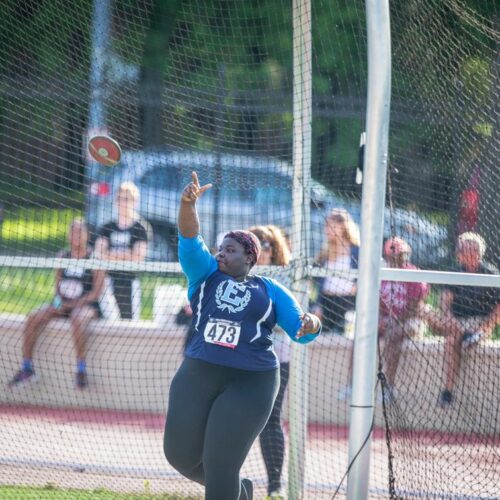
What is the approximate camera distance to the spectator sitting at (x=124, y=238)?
8.09 m

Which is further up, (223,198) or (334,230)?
(223,198)

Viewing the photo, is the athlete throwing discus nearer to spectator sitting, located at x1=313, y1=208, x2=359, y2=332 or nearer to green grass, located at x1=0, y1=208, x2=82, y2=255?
spectator sitting, located at x1=313, y1=208, x2=359, y2=332

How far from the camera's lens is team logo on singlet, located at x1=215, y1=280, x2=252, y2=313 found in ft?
15.7

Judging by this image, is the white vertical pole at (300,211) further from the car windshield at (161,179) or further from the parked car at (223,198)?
the car windshield at (161,179)

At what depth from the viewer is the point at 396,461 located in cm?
648

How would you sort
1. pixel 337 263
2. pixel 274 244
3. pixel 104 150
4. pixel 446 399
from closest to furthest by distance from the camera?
1. pixel 104 150
2. pixel 274 244
3. pixel 446 399
4. pixel 337 263

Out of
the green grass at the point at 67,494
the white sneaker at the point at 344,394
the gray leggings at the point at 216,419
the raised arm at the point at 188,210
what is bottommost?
the green grass at the point at 67,494

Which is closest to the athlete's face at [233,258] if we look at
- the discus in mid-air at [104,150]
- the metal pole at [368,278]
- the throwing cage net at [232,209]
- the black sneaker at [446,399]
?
the metal pole at [368,278]

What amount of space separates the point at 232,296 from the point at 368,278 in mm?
737

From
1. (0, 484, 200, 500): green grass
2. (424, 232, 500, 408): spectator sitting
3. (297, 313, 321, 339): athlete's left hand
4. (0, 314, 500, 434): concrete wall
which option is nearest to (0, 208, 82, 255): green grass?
(0, 314, 500, 434): concrete wall

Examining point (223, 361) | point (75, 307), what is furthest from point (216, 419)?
point (75, 307)

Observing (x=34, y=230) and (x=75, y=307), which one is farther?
(x=34, y=230)

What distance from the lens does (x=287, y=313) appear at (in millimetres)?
4852

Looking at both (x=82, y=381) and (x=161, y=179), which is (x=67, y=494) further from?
(x=161, y=179)
